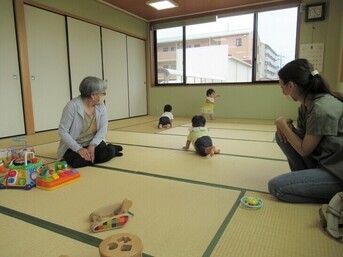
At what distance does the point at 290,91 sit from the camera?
1468 millimetres

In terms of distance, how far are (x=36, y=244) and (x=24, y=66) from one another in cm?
339

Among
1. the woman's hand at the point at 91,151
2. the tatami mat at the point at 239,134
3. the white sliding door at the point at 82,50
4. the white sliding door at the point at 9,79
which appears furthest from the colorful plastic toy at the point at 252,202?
the white sliding door at the point at 82,50

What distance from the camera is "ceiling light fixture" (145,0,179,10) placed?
479 cm

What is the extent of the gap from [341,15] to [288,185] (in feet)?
14.6

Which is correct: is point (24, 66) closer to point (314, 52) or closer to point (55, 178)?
point (55, 178)

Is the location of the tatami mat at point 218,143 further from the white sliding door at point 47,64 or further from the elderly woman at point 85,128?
the white sliding door at point 47,64

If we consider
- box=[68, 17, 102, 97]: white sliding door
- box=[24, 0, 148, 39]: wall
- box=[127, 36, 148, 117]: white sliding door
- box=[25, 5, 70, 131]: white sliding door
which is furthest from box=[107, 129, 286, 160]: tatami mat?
box=[127, 36, 148, 117]: white sliding door

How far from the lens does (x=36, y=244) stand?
3.57ft

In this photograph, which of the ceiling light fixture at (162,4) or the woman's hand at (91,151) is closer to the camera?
the woman's hand at (91,151)

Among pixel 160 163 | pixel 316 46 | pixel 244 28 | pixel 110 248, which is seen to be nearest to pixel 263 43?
pixel 244 28

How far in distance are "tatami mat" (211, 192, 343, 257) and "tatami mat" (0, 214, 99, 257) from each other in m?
0.54

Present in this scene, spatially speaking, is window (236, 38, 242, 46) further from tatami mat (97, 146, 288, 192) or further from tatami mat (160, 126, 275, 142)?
tatami mat (97, 146, 288, 192)

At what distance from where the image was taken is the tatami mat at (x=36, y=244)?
1.03m

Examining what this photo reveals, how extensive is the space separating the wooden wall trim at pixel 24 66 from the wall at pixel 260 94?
10.5 ft
